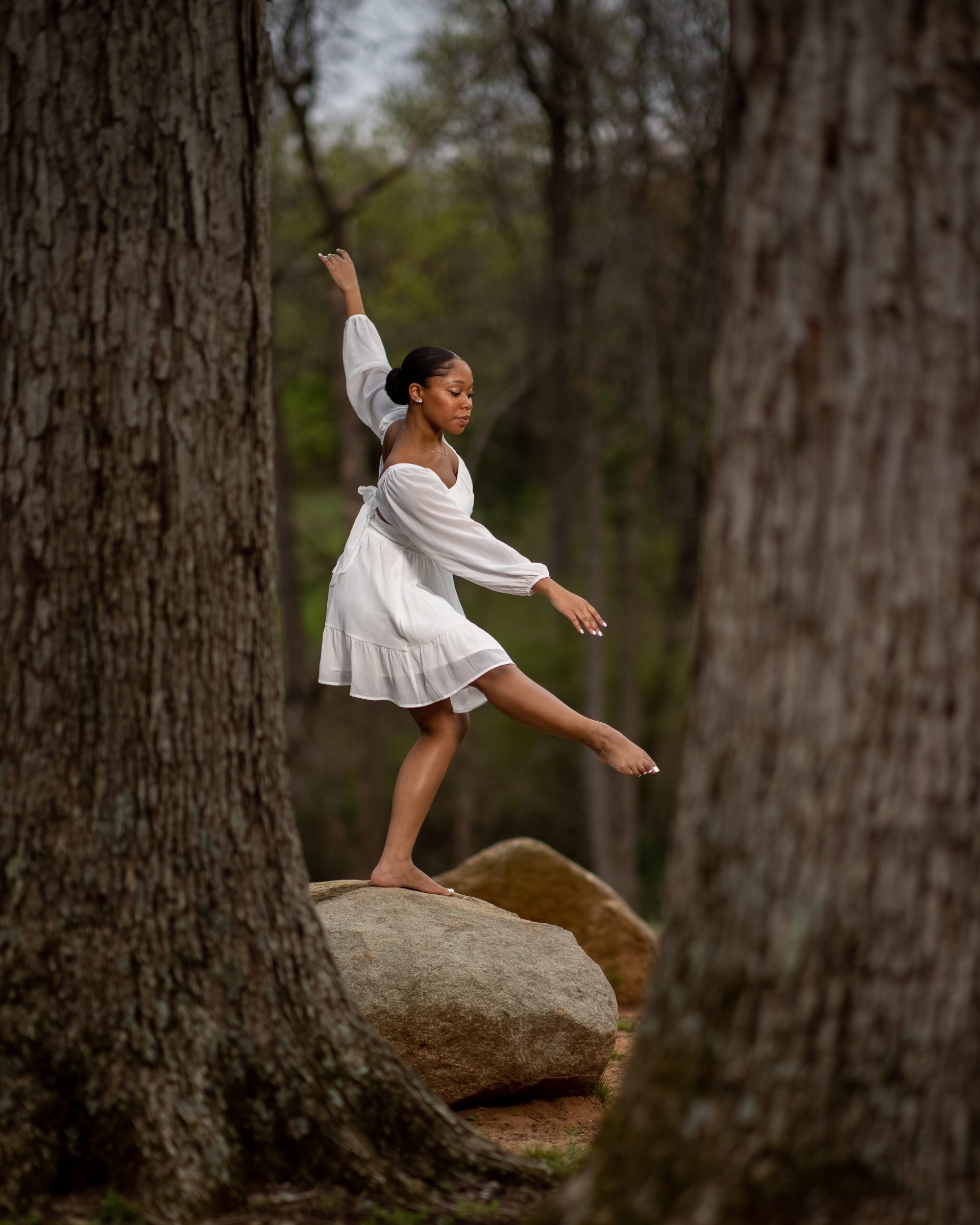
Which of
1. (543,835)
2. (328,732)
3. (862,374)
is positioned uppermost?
(862,374)

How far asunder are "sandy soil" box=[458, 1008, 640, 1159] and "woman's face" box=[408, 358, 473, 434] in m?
2.46

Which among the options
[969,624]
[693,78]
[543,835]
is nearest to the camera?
[969,624]

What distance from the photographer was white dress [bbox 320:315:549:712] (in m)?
4.83

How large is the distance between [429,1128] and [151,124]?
242 cm

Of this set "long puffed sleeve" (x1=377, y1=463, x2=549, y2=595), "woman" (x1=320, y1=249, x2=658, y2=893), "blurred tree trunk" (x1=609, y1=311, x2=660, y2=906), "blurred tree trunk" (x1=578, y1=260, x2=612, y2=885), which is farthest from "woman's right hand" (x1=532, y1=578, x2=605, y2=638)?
"blurred tree trunk" (x1=609, y1=311, x2=660, y2=906)

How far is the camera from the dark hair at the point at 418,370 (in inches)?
196

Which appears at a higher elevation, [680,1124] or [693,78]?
[693,78]

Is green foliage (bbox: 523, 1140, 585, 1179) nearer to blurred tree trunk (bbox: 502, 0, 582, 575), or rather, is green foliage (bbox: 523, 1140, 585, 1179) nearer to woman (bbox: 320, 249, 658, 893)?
woman (bbox: 320, 249, 658, 893)

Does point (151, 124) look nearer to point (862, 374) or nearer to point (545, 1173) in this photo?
point (862, 374)

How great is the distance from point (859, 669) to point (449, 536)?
2.69 metres

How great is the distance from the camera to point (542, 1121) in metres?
4.78

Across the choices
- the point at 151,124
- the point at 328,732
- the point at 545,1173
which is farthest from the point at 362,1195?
the point at 328,732

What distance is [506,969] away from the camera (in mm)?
4742

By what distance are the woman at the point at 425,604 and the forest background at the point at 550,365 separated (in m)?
10.1
